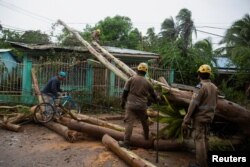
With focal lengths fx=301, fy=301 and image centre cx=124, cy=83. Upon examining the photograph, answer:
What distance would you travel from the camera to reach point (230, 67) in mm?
20891

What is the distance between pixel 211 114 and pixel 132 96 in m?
2.05

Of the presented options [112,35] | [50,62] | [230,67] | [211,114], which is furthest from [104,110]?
[112,35]

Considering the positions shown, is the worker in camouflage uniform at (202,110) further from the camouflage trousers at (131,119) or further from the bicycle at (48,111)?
the bicycle at (48,111)

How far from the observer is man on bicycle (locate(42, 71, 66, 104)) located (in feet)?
35.7

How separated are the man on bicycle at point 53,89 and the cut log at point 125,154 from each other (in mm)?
3806

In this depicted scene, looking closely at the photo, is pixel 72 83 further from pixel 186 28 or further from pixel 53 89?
pixel 186 28

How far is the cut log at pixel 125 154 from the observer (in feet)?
19.5

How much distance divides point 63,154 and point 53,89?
12.3ft

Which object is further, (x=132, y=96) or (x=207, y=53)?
(x=207, y=53)

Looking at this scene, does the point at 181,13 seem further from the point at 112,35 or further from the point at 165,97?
the point at 165,97

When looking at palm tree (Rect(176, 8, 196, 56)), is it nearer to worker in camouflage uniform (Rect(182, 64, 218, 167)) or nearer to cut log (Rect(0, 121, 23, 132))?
cut log (Rect(0, 121, 23, 132))

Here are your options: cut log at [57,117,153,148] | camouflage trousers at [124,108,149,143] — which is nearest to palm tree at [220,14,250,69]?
cut log at [57,117,153,148]

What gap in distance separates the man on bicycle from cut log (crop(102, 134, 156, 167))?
3.81 meters

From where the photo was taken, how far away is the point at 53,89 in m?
10.9
